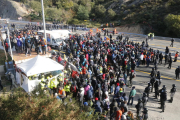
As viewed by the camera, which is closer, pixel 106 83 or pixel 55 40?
pixel 106 83

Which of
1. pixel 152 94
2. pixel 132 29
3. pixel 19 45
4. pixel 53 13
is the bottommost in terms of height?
pixel 152 94

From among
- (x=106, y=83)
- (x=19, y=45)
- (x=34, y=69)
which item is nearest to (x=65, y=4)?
(x=19, y=45)

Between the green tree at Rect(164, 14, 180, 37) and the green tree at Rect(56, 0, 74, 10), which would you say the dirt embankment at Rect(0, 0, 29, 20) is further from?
the green tree at Rect(164, 14, 180, 37)

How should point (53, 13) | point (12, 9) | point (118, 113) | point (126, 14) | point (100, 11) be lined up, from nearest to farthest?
point (118, 113) < point (126, 14) < point (53, 13) < point (100, 11) < point (12, 9)

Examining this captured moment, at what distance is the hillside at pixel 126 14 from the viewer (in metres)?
35.1

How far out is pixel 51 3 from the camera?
6400 centimetres

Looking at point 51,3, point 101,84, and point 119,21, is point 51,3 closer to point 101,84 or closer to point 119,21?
point 119,21

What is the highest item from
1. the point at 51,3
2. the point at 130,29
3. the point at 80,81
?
the point at 51,3

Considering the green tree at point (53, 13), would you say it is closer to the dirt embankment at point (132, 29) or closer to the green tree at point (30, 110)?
the dirt embankment at point (132, 29)

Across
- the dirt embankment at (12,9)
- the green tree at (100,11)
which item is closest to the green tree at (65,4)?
the green tree at (100,11)

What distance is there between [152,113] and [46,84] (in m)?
6.59

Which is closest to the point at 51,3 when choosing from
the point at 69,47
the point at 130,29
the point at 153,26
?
the point at 130,29

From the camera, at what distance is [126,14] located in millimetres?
45969

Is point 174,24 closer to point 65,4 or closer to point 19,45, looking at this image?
point 19,45
